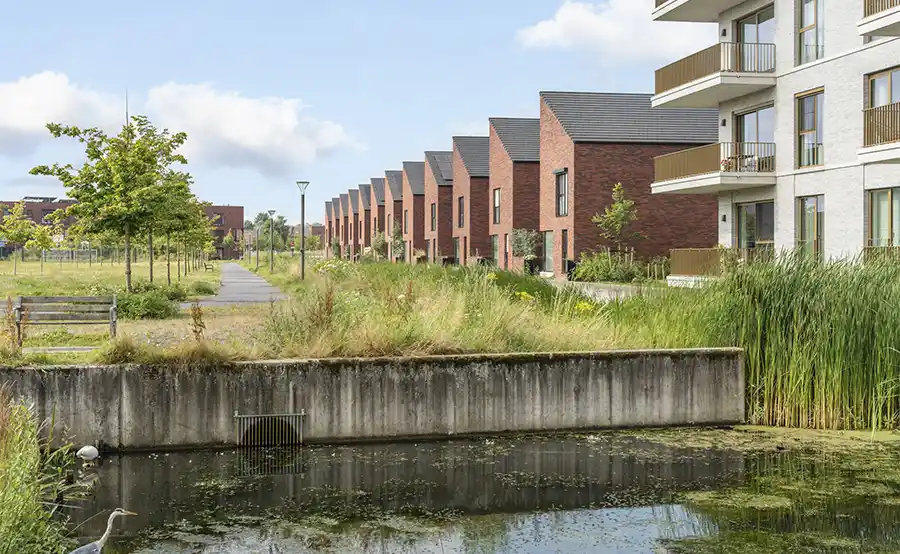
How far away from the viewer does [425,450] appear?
419 inches

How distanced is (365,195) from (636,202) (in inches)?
2068

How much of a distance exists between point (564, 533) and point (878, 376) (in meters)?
5.50

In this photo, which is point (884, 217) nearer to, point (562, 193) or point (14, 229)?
point (562, 193)

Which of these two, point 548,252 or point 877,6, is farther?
point 548,252

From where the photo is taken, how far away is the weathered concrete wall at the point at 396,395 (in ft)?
34.5

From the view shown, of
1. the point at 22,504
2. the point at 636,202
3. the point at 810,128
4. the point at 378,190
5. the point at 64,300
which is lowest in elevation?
the point at 22,504

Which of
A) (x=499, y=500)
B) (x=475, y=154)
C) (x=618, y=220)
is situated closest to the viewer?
(x=499, y=500)

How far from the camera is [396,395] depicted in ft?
36.4

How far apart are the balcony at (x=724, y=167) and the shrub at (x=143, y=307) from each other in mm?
14778

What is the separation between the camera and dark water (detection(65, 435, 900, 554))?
23.9ft

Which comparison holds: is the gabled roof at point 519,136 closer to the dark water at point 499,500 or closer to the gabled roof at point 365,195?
the dark water at point 499,500

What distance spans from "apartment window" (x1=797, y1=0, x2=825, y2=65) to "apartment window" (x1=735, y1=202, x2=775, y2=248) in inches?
158

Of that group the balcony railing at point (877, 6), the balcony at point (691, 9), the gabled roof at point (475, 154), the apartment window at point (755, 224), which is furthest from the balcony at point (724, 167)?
the gabled roof at point (475, 154)

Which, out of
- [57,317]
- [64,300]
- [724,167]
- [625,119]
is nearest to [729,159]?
[724,167]
